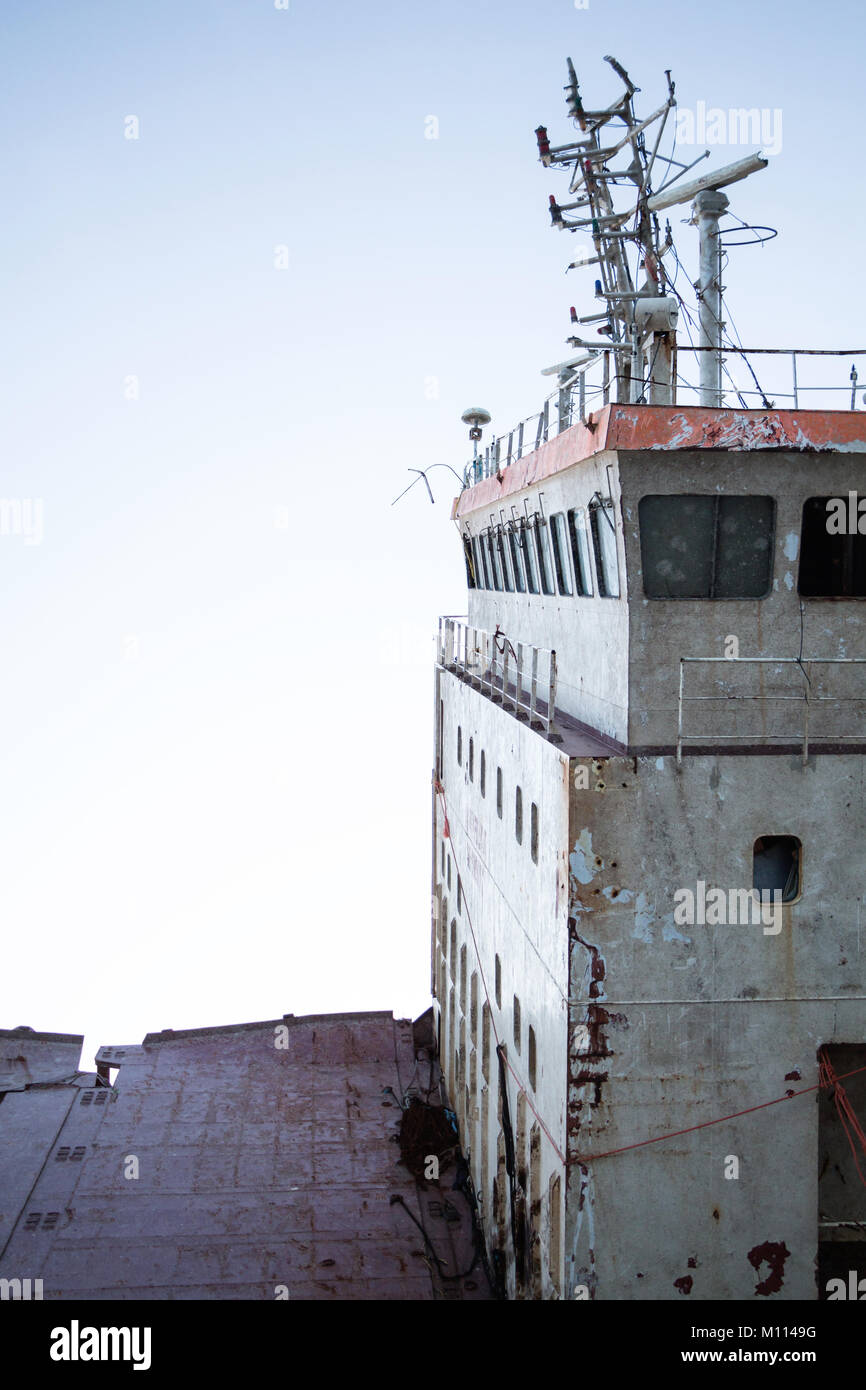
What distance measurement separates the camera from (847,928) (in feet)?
39.5

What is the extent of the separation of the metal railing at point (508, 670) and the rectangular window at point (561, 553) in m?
0.96

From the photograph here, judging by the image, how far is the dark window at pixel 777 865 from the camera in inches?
477

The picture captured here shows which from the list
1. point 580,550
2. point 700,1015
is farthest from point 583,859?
point 580,550

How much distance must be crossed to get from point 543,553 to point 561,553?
1459mm

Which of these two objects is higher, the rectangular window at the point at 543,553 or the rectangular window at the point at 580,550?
the rectangular window at the point at 543,553

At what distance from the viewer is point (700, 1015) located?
38.8 ft

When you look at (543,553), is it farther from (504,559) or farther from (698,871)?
(698,871)

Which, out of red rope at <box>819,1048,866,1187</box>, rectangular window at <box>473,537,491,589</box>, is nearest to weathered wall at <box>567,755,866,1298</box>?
red rope at <box>819,1048,866,1187</box>

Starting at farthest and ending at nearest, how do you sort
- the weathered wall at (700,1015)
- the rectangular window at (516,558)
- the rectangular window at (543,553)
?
the rectangular window at (516,558), the rectangular window at (543,553), the weathered wall at (700,1015)

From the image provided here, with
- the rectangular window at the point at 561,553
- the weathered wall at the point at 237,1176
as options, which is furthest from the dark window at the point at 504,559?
the weathered wall at the point at 237,1176

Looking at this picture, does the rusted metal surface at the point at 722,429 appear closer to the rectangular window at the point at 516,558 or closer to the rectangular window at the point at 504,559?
the rectangular window at the point at 516,558

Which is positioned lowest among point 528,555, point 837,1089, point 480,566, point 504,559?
point 837,1089
